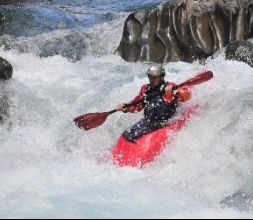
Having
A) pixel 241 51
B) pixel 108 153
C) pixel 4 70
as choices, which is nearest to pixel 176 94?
pixel 108 153

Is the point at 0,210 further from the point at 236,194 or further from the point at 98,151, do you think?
the point at 236,194

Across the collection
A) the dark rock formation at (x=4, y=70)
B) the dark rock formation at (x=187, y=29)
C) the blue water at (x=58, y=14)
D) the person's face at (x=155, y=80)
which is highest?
the blue water at (x=58, y=14)

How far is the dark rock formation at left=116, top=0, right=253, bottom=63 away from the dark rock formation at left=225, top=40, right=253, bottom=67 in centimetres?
58

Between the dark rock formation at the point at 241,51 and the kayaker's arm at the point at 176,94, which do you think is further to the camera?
the dark rock formation at the point at 241,51

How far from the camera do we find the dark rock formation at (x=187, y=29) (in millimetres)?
9742

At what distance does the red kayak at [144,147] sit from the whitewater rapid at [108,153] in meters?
0.09

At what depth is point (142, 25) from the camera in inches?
405

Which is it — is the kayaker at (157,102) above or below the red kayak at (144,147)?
above

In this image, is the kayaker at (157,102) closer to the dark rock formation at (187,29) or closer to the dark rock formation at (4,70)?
the dark rock formation at (4,70)

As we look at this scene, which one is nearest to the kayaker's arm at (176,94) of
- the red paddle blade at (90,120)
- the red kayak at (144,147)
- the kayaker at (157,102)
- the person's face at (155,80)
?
the kayaker at (157,102)

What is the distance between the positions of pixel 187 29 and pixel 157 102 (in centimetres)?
411

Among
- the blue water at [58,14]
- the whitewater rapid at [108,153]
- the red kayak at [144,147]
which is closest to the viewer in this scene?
the whitewater rapid at [108,153]

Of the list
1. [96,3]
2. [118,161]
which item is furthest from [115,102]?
[96,3]

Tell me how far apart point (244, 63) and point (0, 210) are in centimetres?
522
